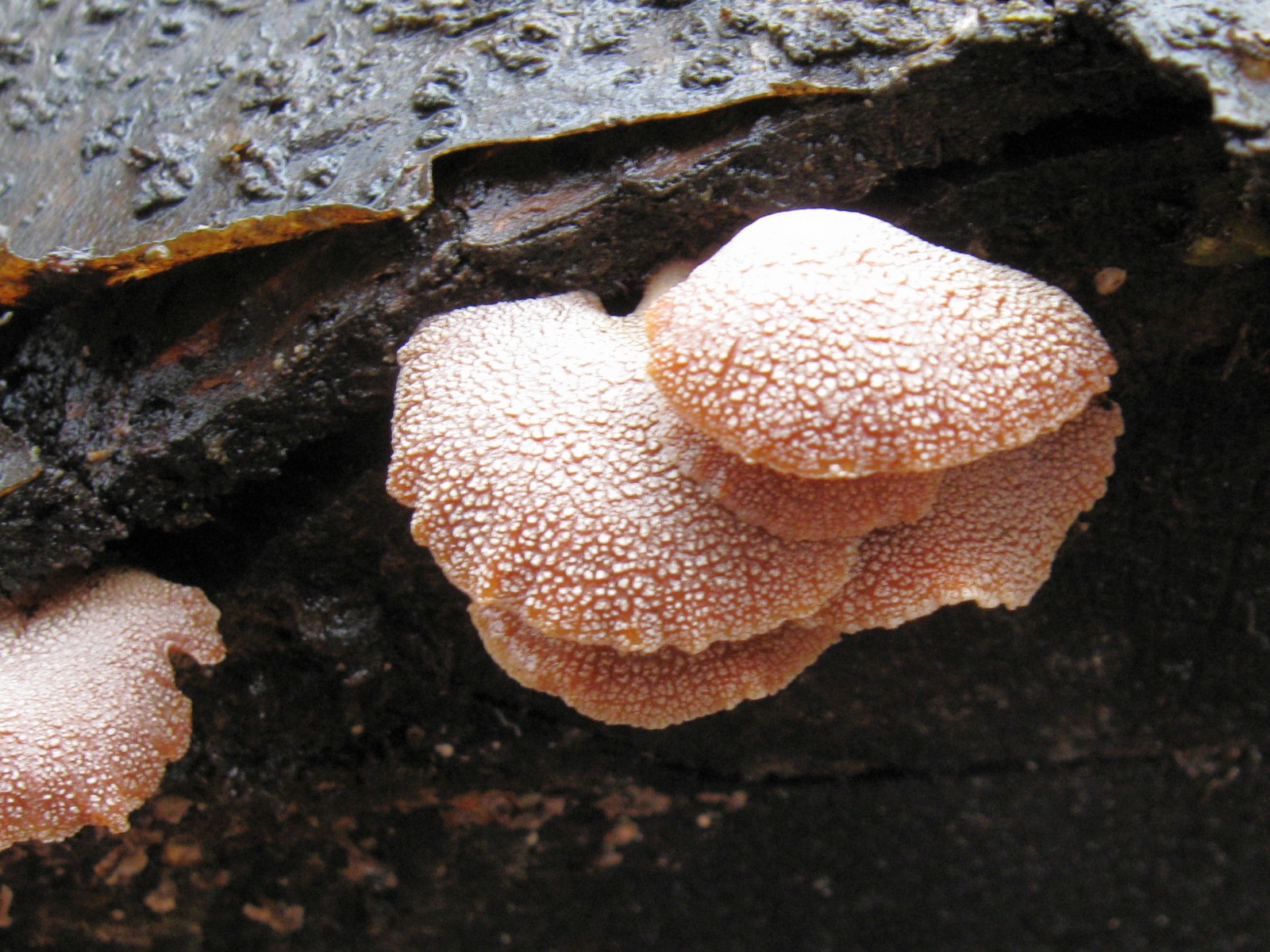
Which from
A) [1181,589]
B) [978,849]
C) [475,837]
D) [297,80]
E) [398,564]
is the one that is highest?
[297,80]

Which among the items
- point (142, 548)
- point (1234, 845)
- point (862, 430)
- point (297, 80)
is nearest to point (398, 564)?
point (142, 548)

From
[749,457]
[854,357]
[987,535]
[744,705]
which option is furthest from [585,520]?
[744,705]

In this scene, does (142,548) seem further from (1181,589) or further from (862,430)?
(1181,589)

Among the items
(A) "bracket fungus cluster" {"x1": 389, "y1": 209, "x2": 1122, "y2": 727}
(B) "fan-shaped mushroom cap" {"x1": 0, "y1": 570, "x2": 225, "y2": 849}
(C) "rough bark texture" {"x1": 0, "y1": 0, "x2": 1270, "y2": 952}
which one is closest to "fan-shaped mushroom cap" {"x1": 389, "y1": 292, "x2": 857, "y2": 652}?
(A) "bracket fungus cluster" {"x1": 389, "y1": 209, "x2": 1122, "y2": 727}

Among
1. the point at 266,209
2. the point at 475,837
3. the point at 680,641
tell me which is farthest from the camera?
the point at 475,837

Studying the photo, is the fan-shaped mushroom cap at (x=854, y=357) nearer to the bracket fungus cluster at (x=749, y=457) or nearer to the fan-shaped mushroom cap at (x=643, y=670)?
the bracket fungus cluster at (x=749, y=457)

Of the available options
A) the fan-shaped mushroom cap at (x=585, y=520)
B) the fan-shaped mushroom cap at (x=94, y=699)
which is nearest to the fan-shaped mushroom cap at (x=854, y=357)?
the fan-shaped mushroom cap at (x=585, y=520)

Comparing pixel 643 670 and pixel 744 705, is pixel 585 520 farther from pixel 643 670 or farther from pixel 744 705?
pixel 744 705
